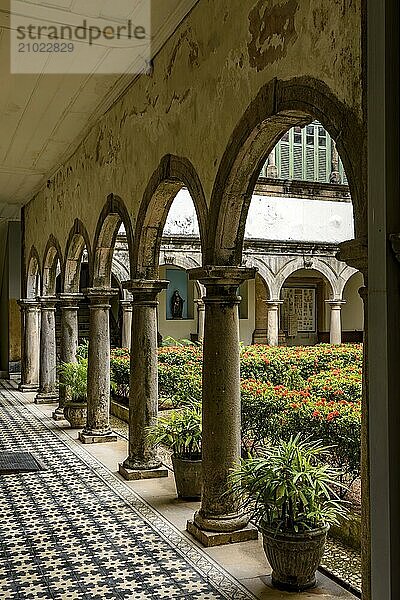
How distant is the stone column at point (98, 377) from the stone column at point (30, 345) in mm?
6535

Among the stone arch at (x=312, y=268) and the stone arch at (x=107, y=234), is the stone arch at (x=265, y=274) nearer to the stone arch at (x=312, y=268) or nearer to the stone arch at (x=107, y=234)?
the stone arch at (x=312, y=268)

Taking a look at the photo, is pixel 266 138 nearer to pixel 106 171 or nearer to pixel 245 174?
pixel 245 174

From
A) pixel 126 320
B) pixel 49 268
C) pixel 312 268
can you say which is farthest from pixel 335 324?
pixel 49 268

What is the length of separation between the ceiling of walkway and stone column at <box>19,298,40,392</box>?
444 centimetres

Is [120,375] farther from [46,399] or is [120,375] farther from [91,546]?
[91,546]

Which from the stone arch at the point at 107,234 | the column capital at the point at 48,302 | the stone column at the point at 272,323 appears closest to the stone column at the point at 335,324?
the stone column at the point at 272,323

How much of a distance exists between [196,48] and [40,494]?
4.63 metres

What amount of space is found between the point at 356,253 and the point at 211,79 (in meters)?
2.67

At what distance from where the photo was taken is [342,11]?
11.8 ft

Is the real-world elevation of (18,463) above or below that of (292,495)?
below

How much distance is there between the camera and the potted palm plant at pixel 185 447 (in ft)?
21.2

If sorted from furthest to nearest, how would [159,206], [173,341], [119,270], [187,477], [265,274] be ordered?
A: 1. [265,274]
2. [119,270]
3. [173,341]
4. [159,206]
5. [187,477]

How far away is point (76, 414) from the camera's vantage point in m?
10.8

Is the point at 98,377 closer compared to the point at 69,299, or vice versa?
the point at 98,377
